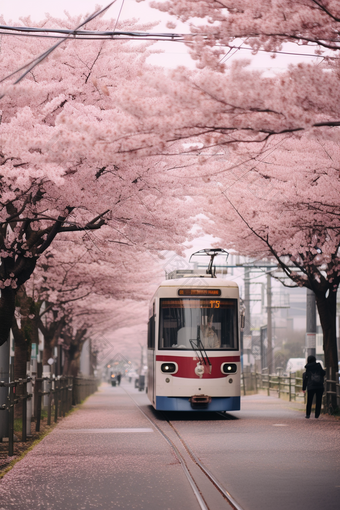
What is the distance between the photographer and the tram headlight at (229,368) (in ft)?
57.1

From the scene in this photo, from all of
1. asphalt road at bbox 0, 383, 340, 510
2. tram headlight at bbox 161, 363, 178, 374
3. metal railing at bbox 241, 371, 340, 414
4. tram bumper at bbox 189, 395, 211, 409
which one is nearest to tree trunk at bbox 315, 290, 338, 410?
metal railing at bbox 241, 371, 340, 414

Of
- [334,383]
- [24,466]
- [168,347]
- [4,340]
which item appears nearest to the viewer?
[24,466]

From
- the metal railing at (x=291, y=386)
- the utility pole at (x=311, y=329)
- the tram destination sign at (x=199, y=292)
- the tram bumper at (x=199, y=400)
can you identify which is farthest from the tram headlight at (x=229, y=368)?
the utility pole at (x=311, y=329)

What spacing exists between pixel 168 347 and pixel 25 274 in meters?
5.34

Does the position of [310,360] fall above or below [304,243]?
below

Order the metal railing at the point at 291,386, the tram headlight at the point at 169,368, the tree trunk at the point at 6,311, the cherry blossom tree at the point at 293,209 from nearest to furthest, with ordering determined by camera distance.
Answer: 1. the tree trunk at the point at 6,311
2. the cherry blossom tree at the point at 293,209
3. the tram headlight at the point at 169,368
4. the metal railing at the point at 291,386

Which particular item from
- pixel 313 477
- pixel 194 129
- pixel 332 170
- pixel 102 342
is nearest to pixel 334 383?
pixel 332 170

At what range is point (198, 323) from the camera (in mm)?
17609

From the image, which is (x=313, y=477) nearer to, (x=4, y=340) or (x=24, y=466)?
(x=24, y=466)

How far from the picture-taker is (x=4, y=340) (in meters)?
12.8

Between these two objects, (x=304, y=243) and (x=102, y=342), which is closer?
(x=304, y=243)

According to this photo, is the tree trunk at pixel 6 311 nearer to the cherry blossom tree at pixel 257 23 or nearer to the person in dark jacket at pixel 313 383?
the cherry blossom tree at pixel 257 23

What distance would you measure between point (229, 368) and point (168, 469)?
841 centimetres

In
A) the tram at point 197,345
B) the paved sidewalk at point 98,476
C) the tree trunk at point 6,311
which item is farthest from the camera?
the tram at point 197,345
